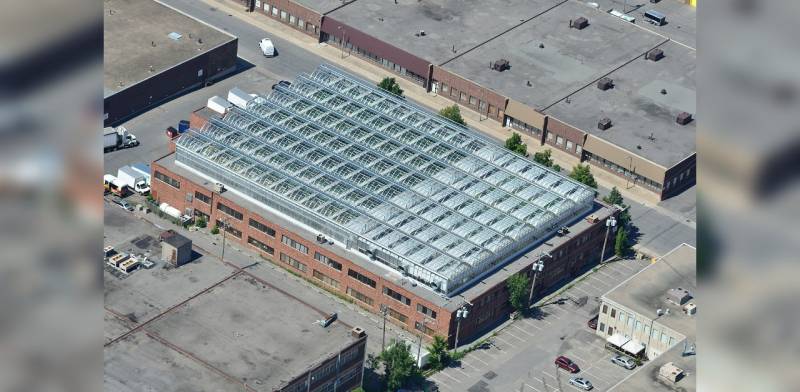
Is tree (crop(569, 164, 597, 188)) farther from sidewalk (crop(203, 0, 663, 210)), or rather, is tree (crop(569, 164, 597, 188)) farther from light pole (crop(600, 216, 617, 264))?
light pole (crop(600, 216, 617, 264))

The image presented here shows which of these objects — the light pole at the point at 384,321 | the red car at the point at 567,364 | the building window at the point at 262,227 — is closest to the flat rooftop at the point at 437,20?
the building window at the point at 262,227

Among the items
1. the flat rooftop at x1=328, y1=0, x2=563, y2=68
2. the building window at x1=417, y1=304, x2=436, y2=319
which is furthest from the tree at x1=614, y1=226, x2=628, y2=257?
the flat rooftop at x1=328, y1=0, x2=563, y2=68

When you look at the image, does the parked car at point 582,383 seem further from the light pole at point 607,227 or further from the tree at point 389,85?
the tree at point 389,85

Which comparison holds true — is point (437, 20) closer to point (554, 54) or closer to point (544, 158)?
point (554, 54)
